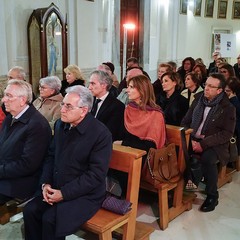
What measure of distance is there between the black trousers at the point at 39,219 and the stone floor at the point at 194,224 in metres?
0.48

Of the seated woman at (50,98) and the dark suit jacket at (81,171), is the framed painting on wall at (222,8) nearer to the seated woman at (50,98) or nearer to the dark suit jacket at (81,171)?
the seated woman at (50,98)

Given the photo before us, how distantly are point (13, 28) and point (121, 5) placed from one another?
328 cm

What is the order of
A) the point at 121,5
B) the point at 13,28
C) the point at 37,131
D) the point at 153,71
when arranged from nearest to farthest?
the point at 37,131 < the point at 13,28 < the point at 121,5 < the point at 153,71

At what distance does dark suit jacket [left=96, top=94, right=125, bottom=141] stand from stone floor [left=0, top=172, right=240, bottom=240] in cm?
77

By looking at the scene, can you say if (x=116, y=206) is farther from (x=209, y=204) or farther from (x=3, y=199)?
(x=209, y=204)

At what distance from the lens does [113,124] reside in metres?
3.16

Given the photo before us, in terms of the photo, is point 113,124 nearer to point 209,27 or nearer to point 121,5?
point 121,5

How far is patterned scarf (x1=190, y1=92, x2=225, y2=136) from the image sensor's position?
342cm

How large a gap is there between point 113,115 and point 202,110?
37.8 inches

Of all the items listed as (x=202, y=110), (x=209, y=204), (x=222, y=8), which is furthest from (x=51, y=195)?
(x=222, y=8)

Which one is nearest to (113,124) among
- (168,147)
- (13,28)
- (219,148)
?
(168,147)

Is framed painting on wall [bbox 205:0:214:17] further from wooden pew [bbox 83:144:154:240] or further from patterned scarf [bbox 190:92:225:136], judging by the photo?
wooden pew [bbox 83:144:154:240]

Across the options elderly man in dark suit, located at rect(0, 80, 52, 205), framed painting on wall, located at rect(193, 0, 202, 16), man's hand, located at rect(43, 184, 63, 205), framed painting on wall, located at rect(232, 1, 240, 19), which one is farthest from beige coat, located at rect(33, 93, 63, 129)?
framed painting on wall, located at rect(232, 1, 240, 19)

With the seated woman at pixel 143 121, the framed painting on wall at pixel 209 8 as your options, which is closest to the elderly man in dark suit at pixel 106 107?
the seated woman at pixel 143 121
